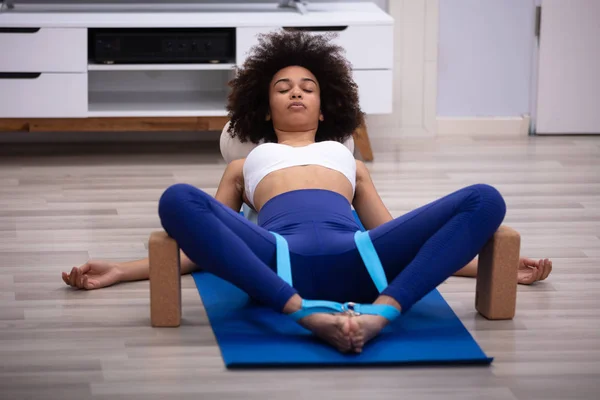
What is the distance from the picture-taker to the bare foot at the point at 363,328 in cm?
198

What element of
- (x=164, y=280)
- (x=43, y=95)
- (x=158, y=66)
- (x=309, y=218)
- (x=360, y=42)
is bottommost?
(x=164, y=280)

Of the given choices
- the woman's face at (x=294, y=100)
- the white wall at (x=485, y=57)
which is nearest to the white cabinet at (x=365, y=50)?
the white wall at (x=485, y=57)

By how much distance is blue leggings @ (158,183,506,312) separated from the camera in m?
2.07

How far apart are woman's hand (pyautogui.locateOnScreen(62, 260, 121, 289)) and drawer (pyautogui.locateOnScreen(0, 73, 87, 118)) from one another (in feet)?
5.71

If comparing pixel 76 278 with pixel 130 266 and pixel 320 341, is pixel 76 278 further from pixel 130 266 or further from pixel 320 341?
pixel 320 341

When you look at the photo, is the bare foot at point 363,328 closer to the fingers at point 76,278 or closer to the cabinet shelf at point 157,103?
the fingers at point 76,278

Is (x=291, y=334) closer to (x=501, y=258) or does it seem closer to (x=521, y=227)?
(x=501, y=258)

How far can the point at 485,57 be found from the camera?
4.82 meters

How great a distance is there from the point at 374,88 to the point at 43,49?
4.62 ft

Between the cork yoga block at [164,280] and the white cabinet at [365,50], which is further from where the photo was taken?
the white cabinet at [365,50]

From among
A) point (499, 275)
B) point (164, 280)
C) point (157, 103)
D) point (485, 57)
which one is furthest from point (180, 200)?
point (485, 57)

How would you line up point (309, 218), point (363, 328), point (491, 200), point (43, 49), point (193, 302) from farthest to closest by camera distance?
point (43, 49)
point (193, 302)
point (309, 218)
point (491, 200)
point (363, 328)

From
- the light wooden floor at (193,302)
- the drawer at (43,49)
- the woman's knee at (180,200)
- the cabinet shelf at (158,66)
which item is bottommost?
the light wooden floor at (193,302)

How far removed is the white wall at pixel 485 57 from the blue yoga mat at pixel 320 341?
8.62 feet
